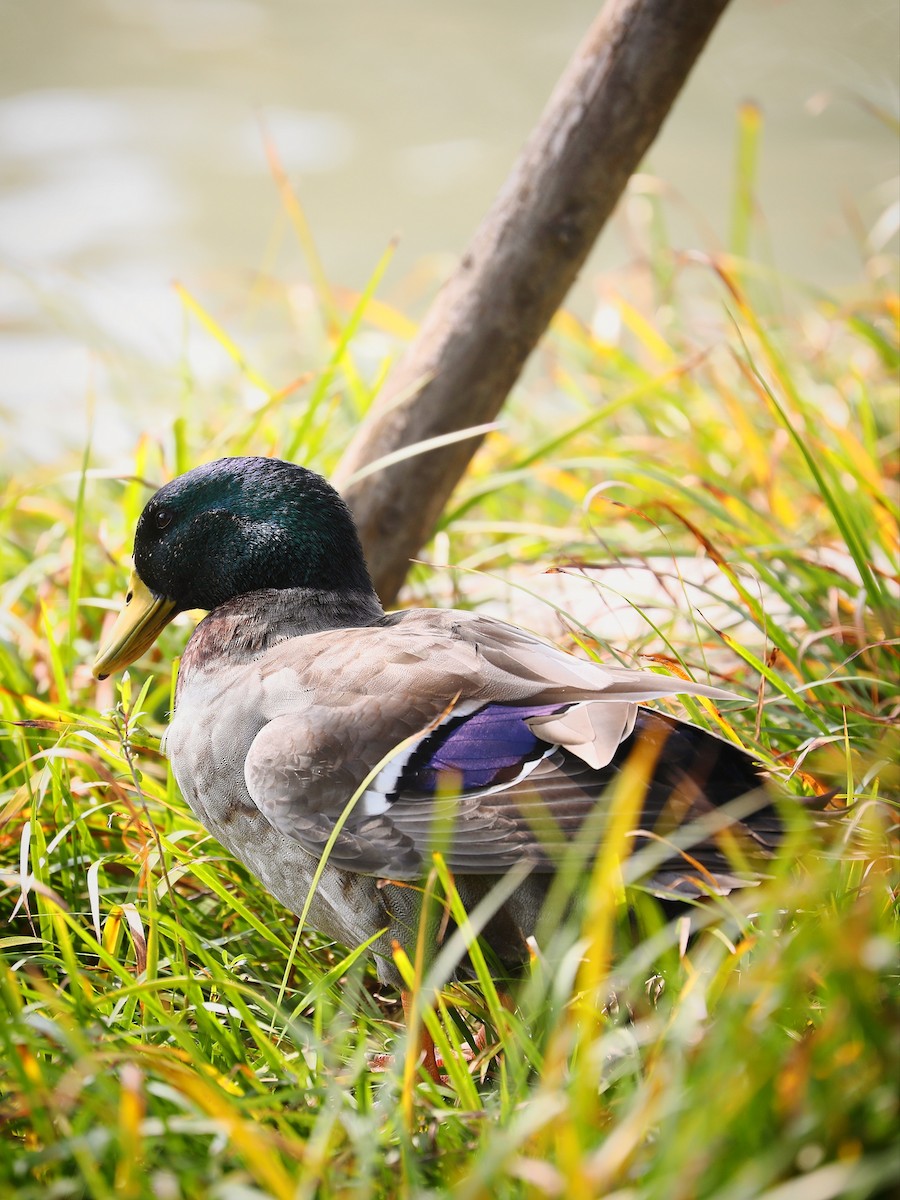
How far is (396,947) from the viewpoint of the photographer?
1403mm

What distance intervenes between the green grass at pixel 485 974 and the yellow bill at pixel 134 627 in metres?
0.13

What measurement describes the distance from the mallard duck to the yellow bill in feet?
0.73

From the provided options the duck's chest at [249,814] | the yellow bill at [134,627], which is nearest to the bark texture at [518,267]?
the yellow bill at [134,627]

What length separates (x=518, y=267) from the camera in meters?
2.43

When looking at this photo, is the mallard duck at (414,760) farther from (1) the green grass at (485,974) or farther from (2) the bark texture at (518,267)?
(2) the bark texture at (518,267)

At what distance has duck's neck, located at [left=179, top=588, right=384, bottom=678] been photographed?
6.29 ft

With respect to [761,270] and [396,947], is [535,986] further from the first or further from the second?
[761,270]

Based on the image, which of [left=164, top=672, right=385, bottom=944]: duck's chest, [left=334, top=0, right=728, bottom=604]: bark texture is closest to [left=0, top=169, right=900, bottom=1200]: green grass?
[left=164, top=672, right=385, bottom=944]: duck's chest

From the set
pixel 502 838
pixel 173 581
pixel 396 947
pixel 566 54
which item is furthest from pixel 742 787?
pixel 566 54

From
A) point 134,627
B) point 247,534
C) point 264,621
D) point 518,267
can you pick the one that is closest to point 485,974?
point 264,621

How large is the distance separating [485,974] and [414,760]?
1.04ft

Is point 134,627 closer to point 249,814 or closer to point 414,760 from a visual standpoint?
point 249,814

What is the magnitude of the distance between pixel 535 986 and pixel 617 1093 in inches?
6.1

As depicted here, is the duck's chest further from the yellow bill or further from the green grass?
the yellow bill
